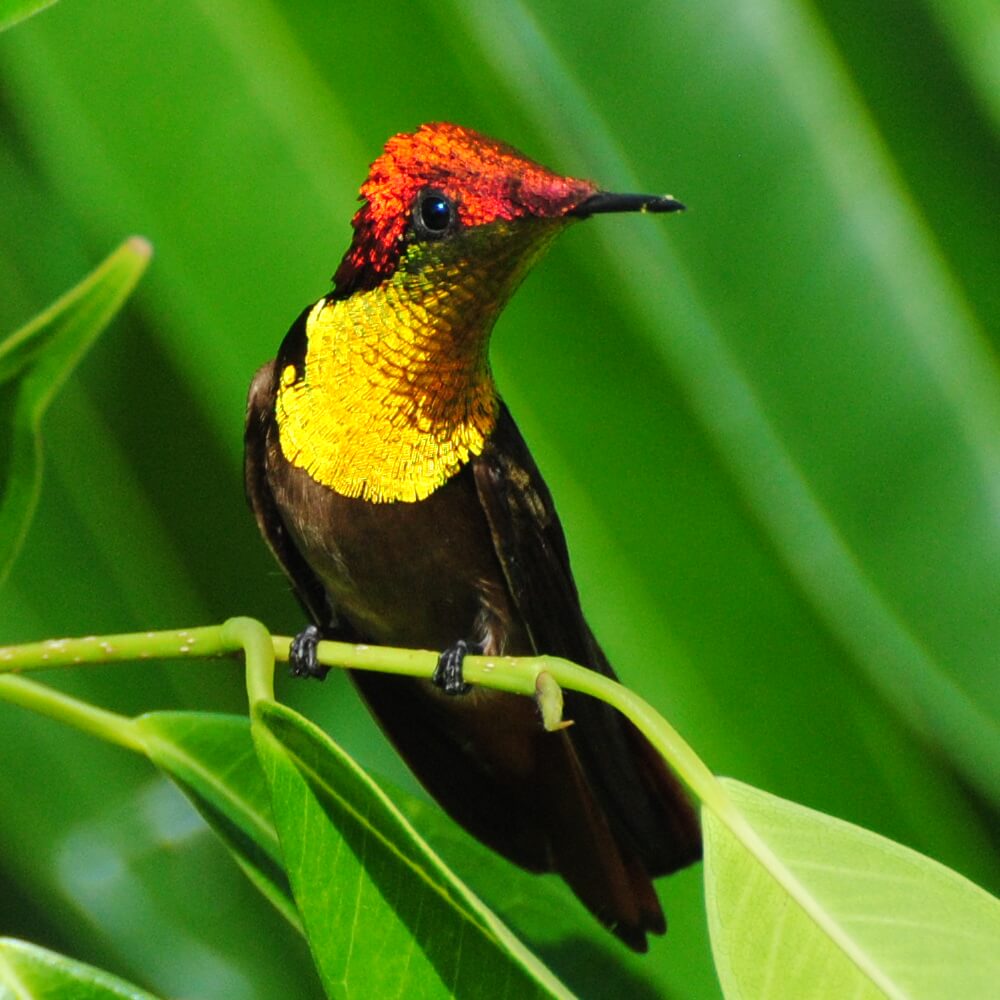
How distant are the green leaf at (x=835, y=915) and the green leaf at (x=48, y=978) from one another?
442mm

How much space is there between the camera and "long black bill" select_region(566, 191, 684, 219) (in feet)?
3.65

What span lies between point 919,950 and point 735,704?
83 cm

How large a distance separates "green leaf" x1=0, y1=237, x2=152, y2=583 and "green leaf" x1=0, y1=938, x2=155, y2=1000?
13.0 inches

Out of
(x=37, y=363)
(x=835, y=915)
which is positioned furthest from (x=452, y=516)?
(x=835, y=915)

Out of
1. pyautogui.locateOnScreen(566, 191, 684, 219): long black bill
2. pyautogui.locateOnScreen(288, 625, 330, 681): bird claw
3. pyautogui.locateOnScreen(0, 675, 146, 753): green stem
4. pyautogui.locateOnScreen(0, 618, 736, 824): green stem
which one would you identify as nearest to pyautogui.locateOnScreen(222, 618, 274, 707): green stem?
pyautogui.locateOnScreen(0, 618, 736, 824): green stem

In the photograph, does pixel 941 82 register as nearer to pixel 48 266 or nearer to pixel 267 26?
pixel 267 26

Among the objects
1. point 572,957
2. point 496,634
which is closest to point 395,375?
point 496,634

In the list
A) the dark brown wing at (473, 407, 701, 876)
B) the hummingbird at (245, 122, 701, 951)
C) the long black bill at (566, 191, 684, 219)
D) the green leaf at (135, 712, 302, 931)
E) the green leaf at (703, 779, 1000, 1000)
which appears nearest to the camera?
the green leaf at (703, 779, 1000, 1000)

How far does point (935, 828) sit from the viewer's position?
183 centimetres

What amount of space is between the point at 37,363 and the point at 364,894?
529 mm

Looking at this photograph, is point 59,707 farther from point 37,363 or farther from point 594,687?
point 594,687

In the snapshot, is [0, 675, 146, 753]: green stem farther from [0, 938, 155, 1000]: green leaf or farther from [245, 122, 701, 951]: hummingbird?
[245, 122, 701, 951]: hummingbird

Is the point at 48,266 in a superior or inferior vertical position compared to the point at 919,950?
superior

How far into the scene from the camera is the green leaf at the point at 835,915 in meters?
0.86
